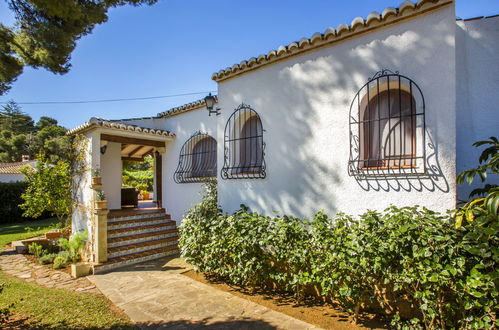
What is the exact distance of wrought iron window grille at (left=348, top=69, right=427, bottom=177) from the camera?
443 centimetres

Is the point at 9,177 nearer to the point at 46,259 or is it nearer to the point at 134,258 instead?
the point at 46,259

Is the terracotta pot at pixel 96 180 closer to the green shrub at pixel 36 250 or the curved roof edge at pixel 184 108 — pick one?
the green shrub at pixel 36 250

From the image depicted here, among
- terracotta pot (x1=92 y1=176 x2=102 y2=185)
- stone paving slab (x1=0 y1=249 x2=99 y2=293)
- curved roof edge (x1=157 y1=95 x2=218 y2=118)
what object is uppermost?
curved roof edge (x1=157 y1=95 x2=218 y2=118)

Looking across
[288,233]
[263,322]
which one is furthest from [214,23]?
[263,322]

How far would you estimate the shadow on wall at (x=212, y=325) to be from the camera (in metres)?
4.23

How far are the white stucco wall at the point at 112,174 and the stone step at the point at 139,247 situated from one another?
3410 millimetres

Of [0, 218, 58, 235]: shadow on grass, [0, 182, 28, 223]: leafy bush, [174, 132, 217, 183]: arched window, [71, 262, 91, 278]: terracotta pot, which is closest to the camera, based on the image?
[71, 262, 91, 278]: terracotta pot

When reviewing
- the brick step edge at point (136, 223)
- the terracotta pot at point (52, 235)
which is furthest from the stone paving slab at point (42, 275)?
the brick step edge at point (136, 223)

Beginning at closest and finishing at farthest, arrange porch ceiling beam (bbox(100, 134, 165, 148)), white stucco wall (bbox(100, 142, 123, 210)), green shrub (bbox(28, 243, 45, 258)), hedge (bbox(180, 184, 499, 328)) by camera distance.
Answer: hedge (bbox(180, 184, 499, 328)) → porch ceiling beam (bbox(100, 134, 165, 148)) → green shrub (bbox(28, 243, 45, 258)) → white stucco wall (bbox(100, 142, 123, 210))

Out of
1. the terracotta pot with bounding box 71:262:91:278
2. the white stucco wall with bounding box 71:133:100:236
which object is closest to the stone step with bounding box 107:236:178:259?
the terracotta pot with bounding box 71:262:91:278

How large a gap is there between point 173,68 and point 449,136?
11345 millimetres

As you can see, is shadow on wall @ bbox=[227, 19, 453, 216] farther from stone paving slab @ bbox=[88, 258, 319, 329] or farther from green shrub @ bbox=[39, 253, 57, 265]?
green shrub @ bbox=[39, 253, 57, 265]

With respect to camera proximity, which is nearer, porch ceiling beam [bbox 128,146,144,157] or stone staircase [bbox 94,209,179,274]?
stone staircase [bbox 94,209,179,274]

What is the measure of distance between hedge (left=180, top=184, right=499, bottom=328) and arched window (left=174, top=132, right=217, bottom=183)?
13.3 feet
